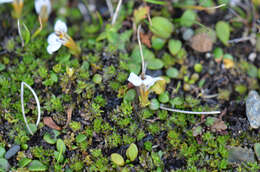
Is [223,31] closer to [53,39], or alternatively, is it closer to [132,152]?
[132,152]

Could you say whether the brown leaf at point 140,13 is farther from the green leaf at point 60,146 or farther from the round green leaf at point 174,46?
the green leaf at point 60,146

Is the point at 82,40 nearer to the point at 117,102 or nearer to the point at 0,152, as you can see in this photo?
the point at 117,102

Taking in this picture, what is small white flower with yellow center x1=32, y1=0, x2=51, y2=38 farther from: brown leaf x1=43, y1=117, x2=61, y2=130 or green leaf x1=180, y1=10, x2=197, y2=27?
green leaf x1=180, y1=10, x2=197, y2=27

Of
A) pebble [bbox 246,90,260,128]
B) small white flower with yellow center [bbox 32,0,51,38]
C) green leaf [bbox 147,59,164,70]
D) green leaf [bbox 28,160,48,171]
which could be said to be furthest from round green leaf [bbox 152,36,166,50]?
green leaf [bbox 28,160,48,171]

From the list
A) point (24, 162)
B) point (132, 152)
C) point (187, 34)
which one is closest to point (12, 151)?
point (24, 162)

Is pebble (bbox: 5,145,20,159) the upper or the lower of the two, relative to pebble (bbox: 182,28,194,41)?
lower

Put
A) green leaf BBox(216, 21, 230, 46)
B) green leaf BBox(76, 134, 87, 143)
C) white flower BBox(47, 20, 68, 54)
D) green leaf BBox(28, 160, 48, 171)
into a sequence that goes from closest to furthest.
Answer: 1. green leaf BBox(28, 160, 48, 171)
2. green leaf BBox(76, 134, 87, 143)
3. white flower BBox(47, 20, 68, 54)
4. green leaf BBox(216, 21, 230, 46)
